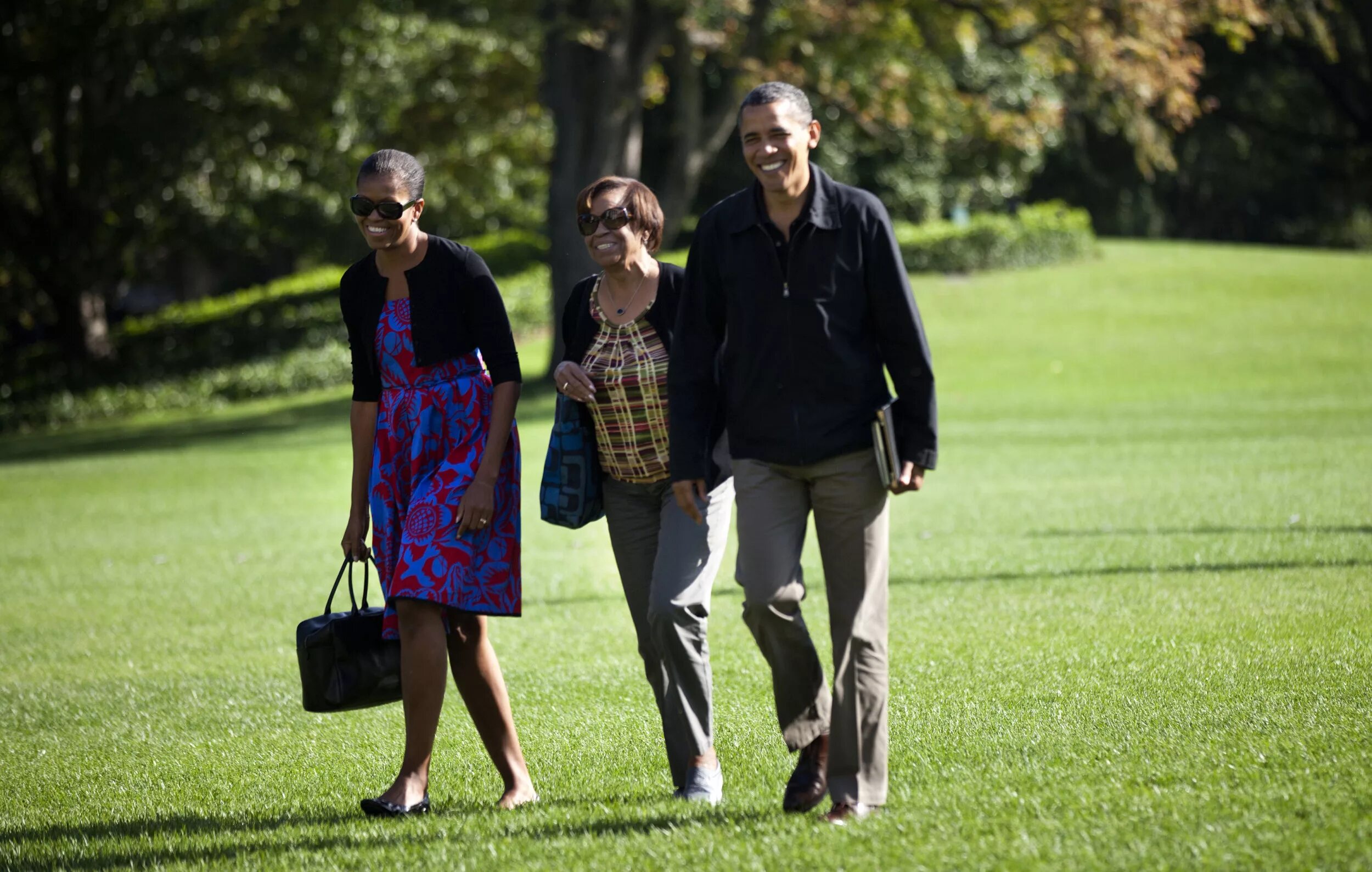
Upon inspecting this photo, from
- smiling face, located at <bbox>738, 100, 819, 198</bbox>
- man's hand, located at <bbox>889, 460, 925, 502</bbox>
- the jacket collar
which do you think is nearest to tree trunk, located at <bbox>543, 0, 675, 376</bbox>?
the jacket collar

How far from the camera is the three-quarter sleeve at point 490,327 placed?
5055 millimetres

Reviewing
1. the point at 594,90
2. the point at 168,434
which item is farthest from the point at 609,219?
the point at 168,434

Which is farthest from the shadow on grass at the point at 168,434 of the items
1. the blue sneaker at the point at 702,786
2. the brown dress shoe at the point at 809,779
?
the brown dress shoe at the point at 809,779

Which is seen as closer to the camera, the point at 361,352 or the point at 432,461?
the point at 432,461

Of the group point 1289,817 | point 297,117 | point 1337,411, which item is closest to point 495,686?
point 1289,817

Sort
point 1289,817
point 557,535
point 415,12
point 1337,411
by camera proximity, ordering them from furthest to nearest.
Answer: point 415,12 < point 1337,411 < point 557,535 < point 1289,817

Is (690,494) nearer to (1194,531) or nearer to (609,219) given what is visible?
(609,219)

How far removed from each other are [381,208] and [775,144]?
1.38 meters

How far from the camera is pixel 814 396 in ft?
14.5

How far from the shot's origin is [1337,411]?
72.8 ft

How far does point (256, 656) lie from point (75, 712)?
1.43 m

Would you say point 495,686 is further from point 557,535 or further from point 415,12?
point 415,12

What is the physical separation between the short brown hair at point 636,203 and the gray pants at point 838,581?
94 cm

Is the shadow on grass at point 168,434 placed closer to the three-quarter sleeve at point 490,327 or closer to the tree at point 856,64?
the tree at point 856,64
